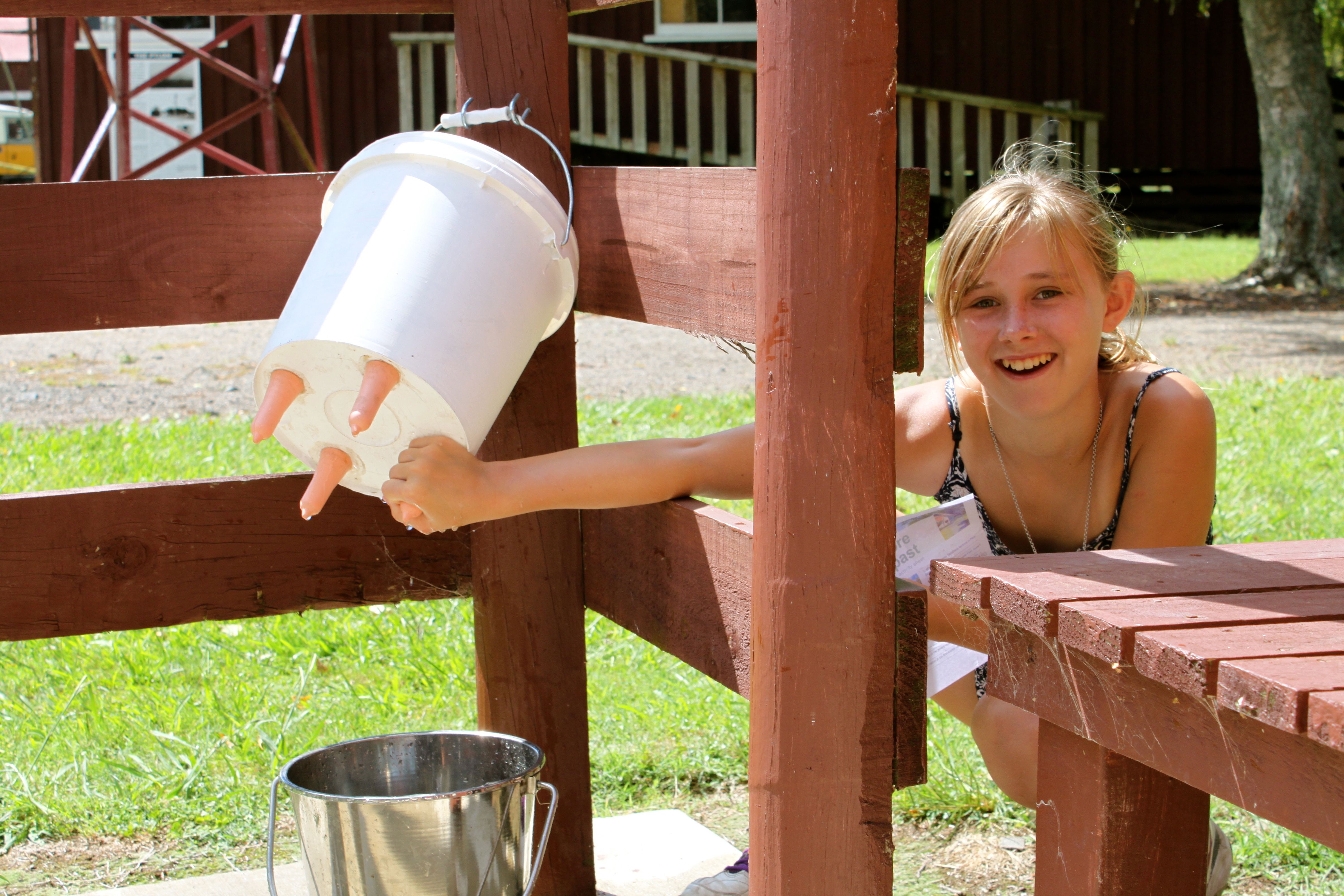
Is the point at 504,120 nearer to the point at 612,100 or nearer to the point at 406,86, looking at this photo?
the point at 406,86

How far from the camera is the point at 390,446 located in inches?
70.4

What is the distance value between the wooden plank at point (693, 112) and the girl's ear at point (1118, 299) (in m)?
9.93

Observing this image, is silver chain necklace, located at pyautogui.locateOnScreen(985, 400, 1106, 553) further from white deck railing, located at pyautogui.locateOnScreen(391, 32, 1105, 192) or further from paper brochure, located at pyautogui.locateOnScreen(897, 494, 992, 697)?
white deck railing, located at pyautogui.locateOnScreen(391, 32, 1105, 192)

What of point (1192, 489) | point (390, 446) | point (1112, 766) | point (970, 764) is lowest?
point (970, 764)

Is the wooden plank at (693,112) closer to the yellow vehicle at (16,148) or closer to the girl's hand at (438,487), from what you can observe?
the yellow vehicle at (16,148)

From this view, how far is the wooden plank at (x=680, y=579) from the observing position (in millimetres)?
1752

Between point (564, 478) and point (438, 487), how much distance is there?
17 cm

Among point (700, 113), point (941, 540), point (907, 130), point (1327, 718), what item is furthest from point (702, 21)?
point (1327, 718)

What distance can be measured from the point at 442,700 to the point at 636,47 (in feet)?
32.3

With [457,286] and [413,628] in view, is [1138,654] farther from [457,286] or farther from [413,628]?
[413,628]

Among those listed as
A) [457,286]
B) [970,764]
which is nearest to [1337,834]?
[457,286]

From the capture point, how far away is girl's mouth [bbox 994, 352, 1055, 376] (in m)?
2.09

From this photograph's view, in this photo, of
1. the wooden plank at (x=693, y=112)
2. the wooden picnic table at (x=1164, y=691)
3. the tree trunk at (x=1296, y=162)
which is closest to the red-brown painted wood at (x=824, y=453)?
the wooden picnic table at (x=1164, y=691)

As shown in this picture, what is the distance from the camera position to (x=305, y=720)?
9.92 feet
